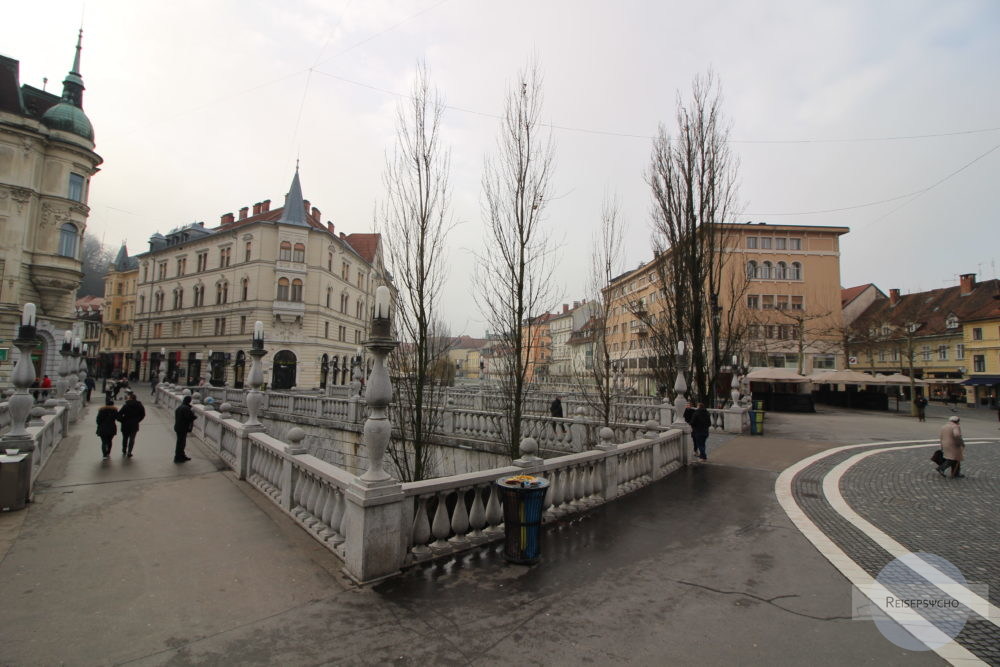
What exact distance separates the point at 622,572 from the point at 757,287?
155 ft

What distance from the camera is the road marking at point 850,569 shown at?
136 inches

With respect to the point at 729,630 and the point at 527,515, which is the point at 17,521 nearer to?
the point at 527,515

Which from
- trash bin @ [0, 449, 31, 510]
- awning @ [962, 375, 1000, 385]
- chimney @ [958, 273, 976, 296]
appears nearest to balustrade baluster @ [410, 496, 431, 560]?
trash bin @ [0, 449, 31, 510]

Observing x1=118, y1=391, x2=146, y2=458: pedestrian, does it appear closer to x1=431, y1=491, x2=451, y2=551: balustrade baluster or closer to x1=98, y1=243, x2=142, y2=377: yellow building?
x1=431, y1=491, x2=451, y2=551: balustrade baluster

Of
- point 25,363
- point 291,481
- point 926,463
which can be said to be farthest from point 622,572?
point 926,463

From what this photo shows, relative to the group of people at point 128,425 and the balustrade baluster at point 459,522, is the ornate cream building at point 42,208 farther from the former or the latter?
the balustrade baluster at point 459,522

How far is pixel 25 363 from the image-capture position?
7504 mm

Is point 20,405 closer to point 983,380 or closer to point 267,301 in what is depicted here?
point 267,301

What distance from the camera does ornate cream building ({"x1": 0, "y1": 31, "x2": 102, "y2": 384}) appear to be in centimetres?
2934

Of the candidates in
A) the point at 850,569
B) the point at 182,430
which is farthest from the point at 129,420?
the point at 850,569

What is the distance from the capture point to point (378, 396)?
496 centimetres

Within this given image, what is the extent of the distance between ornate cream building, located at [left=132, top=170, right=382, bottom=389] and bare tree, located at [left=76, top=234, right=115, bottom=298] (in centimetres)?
3780

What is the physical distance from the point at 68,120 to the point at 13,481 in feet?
126

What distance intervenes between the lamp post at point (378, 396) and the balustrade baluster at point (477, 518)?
1.40 metres
